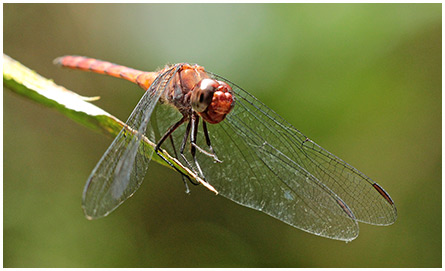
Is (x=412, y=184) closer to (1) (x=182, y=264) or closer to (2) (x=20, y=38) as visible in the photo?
(1) (x=182, y=264)

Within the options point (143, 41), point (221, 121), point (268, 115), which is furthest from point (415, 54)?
point (143, 41)

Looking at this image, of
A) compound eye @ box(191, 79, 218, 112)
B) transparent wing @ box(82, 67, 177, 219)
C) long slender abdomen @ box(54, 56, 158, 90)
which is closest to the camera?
transparent wing @ box(82, 67, 177, 219)

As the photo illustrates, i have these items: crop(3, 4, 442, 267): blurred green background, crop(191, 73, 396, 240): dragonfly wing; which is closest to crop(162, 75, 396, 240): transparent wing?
crop(191, 73, 396, 240): dragonfly wing

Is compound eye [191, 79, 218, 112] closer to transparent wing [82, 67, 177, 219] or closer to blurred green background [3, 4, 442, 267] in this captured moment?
transparent wing [82, 67, 177, 219]

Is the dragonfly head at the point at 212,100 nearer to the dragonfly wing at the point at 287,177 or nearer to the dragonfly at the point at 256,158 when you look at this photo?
the dragonfly at the point at 256,158

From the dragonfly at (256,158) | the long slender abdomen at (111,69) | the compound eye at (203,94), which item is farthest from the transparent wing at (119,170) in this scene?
the long slender abdomen at (111,69)

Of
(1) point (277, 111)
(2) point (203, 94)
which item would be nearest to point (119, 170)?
(2) point (203, 94)
